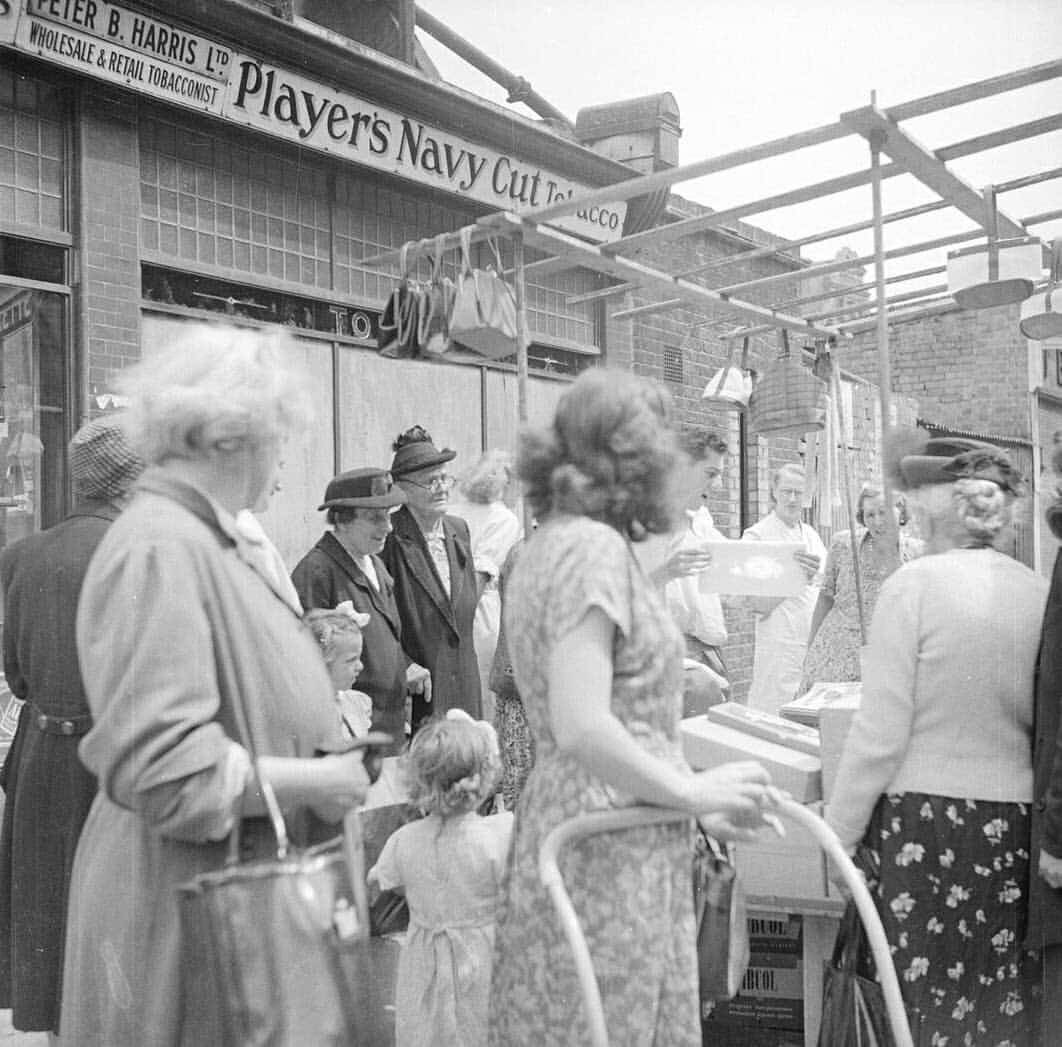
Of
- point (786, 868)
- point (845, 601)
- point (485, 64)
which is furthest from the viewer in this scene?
point (485, 64)

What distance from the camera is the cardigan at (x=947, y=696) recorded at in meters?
2.69

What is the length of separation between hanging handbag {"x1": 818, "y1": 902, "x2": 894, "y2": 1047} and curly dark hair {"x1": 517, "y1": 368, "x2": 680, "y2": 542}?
1013 mm

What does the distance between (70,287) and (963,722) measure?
455cm

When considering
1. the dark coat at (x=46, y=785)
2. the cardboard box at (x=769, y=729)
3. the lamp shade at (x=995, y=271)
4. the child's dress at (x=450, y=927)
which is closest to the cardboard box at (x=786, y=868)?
the cardboard box at (x=769, y=729)

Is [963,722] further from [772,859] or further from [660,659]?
[660,659]

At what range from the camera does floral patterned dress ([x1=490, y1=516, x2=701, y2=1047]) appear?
6.77 feet

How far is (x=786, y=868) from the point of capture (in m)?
3.11

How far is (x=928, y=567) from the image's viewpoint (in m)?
2.77

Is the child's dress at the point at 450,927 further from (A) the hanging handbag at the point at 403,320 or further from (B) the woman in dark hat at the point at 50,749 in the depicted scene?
(A) the hanging handbag at the point at 403,320

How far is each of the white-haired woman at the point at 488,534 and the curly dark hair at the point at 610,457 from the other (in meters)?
3.40

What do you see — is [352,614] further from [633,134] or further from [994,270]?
[633,134]

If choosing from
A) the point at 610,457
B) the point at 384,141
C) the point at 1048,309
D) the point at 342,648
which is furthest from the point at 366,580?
the point at 1048,309

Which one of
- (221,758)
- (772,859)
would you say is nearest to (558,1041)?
(221,758)

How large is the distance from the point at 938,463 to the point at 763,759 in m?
0.87
